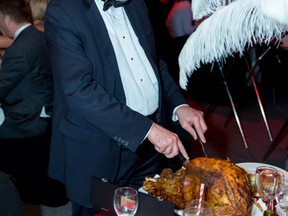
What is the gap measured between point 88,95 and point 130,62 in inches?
9.7

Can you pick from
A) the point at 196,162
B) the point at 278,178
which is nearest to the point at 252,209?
the point at 278,178

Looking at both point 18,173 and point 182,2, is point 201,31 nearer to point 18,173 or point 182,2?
point 18,173

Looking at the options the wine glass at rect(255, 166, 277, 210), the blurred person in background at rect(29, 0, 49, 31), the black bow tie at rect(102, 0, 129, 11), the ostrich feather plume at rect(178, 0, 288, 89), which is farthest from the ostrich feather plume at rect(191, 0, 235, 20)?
the blurred person in background at rect(29, 0, 49, 31)

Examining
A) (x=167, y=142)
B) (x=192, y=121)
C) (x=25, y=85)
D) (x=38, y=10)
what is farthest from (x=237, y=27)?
(x=38, y=10)

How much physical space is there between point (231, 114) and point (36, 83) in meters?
2.17

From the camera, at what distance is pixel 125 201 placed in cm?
126

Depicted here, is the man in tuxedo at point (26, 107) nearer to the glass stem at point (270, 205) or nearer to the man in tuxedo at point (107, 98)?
the man in tuxedo at point (107, 98)

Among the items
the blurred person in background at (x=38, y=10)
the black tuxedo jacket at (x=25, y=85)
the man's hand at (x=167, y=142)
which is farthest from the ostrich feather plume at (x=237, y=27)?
the blurred person in background at (x=38, y=10)

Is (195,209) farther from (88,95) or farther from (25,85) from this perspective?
(25,85)

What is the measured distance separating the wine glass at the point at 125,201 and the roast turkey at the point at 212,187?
10cm

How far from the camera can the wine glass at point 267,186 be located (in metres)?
1.37

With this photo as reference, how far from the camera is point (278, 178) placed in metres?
1.42

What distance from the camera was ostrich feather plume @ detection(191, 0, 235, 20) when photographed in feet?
4.04

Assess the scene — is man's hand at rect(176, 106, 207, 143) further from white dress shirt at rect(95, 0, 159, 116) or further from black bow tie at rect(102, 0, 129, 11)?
black bow tie at rect(102, 0, 129, 11)
